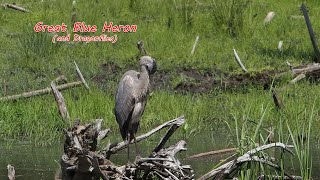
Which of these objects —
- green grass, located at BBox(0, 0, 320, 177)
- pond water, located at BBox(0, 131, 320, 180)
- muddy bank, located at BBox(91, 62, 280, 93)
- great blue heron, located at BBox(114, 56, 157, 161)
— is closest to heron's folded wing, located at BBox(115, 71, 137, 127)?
great blue heron, located at BBox(114, 56, 157, 161)

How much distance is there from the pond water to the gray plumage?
99 centimetres

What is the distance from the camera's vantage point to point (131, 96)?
7.81m

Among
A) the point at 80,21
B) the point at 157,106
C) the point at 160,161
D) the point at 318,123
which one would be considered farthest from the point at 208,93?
the point at 160,161

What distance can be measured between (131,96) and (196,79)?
5.18 metres

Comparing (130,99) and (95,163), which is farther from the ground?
(130,99)

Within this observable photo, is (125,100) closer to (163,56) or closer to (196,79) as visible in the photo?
(196,79)

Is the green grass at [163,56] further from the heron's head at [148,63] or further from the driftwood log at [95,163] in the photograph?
the driftwood log at [95,163]

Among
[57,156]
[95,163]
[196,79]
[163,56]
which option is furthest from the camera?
[163,56]

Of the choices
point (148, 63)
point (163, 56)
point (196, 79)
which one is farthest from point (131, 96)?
point (163, 56)

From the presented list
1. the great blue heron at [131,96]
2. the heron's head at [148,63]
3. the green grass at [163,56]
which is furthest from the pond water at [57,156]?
the heron's head at [148,63]

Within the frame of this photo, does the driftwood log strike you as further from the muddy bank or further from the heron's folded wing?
the muddy bank

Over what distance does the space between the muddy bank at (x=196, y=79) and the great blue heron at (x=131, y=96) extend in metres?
4.58

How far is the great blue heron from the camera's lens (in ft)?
25.6

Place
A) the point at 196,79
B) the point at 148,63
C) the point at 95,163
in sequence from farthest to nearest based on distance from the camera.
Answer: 1. the point at 196,79
2. the point at 148,63
3. the point at 95,163
